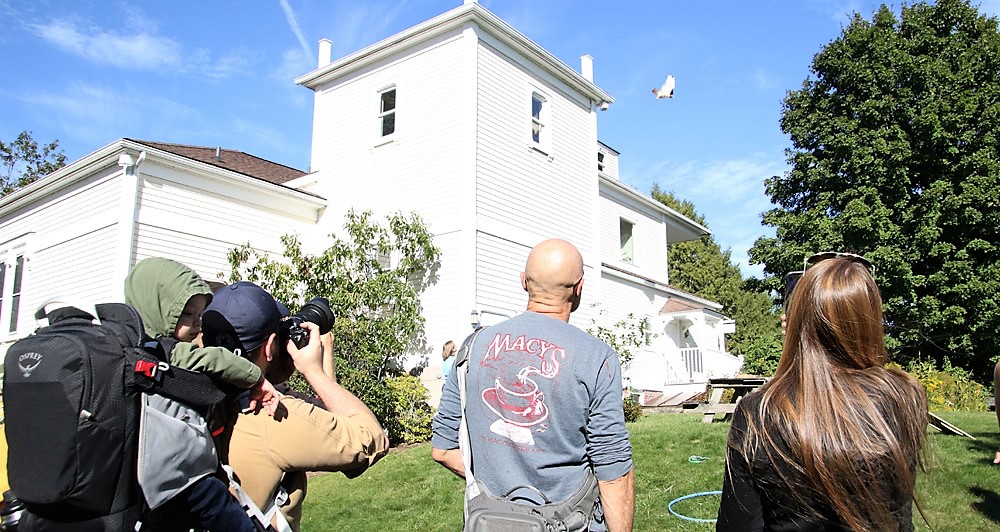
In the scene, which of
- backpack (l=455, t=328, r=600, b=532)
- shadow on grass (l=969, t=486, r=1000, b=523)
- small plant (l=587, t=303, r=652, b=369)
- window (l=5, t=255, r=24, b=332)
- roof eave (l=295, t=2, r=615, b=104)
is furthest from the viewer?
small plant (l=587, t=303, r=652, b=369)

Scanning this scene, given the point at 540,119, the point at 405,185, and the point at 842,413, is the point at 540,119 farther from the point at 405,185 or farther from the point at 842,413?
the point at 842,413

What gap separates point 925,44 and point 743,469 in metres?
26.8

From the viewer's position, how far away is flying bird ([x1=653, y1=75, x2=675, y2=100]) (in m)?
15.4

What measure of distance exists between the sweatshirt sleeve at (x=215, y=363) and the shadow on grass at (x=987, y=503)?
646 centimetres

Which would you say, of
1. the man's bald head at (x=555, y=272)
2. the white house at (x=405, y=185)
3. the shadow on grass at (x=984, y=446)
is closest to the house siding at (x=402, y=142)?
the white house at (x=405, y=185)

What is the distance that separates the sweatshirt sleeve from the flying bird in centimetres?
1461

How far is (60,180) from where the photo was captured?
47.1 ft

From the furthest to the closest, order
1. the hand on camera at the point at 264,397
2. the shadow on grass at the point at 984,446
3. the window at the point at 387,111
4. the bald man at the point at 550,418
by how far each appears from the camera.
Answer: the window at the point at 387,111 < the shadow on grass at the point at 984,446 < the bald man at the point at 550,418 < the hand on camera at the point at 264,397

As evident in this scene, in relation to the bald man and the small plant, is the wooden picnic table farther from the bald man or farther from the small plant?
the bald man

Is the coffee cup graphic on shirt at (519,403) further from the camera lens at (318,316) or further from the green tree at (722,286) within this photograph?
the green tree at (722,286)

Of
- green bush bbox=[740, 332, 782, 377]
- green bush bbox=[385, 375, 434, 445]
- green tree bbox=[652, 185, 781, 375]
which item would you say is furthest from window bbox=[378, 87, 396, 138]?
green tree bbox=[652, 185, 781, 375]

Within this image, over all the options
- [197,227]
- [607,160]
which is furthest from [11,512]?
[607,160]

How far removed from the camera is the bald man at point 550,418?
2506mm

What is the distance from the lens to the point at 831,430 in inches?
77.9
